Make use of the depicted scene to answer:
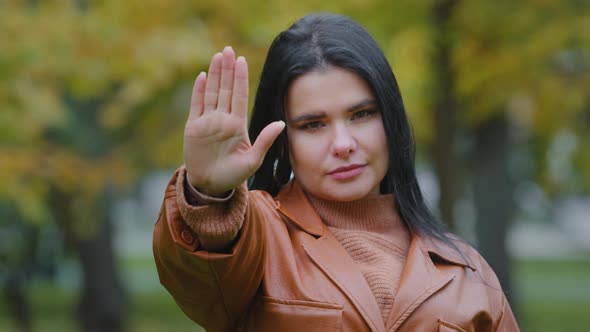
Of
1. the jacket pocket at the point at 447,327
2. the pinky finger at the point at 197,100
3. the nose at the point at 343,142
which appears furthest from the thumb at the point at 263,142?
the jacket pocket at the point at 447,327

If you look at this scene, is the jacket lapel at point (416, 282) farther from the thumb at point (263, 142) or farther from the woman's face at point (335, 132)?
the thumb at point (263, 142)

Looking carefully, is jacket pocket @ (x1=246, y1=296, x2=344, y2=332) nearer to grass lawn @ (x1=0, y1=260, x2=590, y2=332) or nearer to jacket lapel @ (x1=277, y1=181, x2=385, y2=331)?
jacket lapel @ (x1=277, y1=181, x2=385, y2=331)

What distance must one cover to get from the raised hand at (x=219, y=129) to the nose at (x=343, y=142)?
0.34 m

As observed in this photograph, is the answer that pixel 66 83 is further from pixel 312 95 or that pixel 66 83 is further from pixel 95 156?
pixel 312 95

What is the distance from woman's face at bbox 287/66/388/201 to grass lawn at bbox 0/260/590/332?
30.3 feet

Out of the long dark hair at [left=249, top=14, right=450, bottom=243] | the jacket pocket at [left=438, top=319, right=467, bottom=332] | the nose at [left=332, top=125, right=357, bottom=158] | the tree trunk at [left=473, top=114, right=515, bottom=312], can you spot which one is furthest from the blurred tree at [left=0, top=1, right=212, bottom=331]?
the jacket pocket at [left=438, top=319, right=467, bottom=332]

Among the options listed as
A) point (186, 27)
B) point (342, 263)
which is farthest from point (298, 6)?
point (342, 263)

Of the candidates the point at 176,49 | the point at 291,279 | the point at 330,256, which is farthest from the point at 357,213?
the point at 176,49

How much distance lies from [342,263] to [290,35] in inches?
23.7

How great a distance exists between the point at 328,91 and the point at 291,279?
0.47 meters

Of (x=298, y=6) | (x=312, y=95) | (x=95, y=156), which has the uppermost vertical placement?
(x=298, y=6)

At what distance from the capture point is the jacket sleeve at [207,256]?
2191 millimetres

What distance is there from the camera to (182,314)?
56.5 feet

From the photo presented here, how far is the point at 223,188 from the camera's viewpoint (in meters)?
2.17
